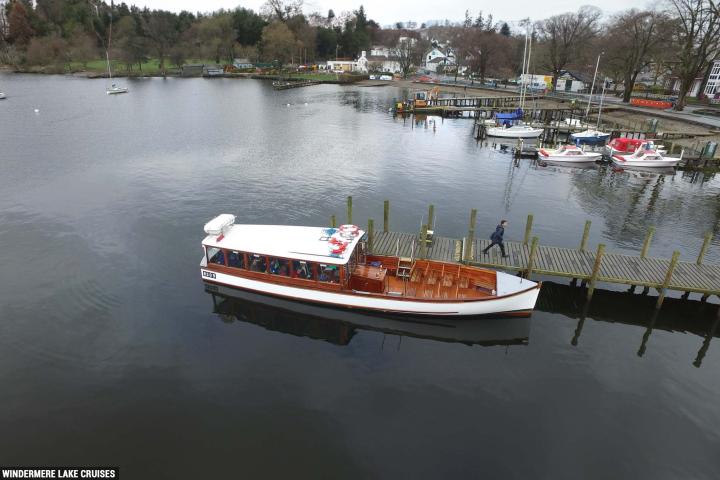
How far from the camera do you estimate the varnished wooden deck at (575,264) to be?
22.7m

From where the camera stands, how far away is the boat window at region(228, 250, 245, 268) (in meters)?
23.1

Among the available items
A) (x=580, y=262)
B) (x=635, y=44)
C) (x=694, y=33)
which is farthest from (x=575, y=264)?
(x=635, y=44)

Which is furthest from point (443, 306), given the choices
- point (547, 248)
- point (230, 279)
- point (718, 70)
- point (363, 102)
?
point (718, 70)

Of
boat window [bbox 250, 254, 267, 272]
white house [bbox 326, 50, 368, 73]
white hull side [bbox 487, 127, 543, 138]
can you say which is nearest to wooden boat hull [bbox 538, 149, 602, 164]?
white hull side [bbox 487, 127, 543, 138]

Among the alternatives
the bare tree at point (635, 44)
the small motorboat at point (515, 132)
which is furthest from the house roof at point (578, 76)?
the small motorboat at point (515, 132)

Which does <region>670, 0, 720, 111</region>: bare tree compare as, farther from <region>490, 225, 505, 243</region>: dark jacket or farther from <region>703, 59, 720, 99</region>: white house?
<region>490, 225, 505, 243</region>: dark jacket

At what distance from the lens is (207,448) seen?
15320 millimetres

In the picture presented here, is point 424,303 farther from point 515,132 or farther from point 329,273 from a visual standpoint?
point 515,132

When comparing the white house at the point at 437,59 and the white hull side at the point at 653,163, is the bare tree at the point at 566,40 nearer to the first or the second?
the white hull side at the point at 653,163

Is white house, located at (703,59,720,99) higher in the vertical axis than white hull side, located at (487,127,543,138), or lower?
higher

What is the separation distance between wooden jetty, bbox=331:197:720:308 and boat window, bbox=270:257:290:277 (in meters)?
5.88

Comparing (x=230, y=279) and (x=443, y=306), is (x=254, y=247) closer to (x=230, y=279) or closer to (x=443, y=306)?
(x=230, y=279)

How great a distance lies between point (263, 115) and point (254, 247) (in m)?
67.5

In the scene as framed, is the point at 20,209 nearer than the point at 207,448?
No
